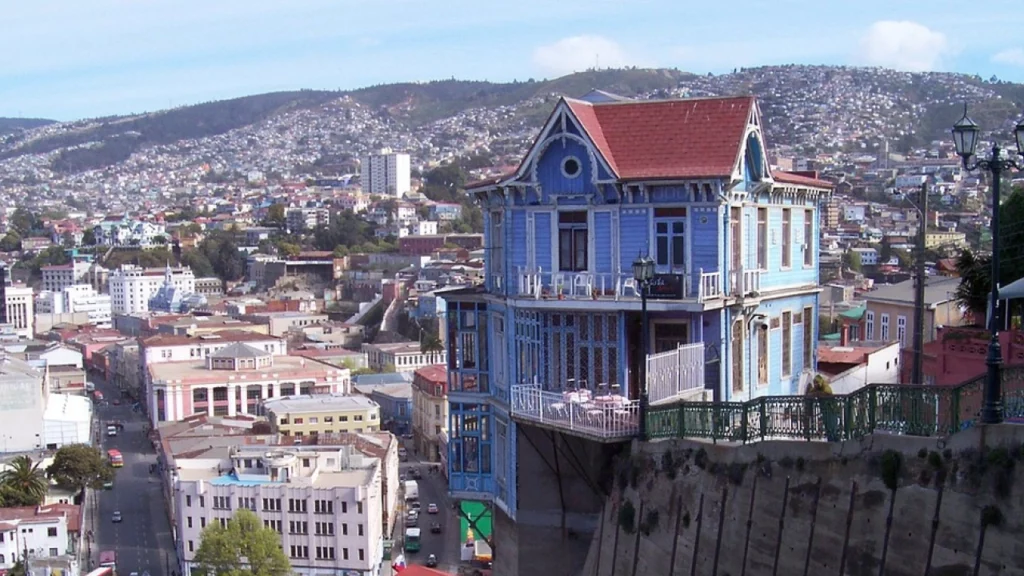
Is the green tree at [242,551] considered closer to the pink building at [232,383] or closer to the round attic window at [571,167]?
the round attic window at [571,167]

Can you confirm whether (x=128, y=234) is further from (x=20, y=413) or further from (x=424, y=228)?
(x=20, y=413)

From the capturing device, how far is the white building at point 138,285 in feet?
456

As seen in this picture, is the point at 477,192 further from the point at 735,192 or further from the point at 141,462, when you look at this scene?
the point at 141,462

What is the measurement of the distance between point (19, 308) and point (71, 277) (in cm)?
2286

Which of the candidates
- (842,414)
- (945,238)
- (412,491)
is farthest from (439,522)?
(945,238)

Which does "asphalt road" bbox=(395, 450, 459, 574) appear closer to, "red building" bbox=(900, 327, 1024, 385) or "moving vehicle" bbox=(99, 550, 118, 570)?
"moving vehicle" bbox=(99, 550, 118, 570)

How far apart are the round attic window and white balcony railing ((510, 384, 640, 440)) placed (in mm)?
2529

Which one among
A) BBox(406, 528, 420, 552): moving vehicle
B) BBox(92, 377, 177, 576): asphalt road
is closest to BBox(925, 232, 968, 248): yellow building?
BBox(406, 528, 420, 552): moving vehicle

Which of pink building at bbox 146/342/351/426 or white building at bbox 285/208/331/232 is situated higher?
white building at bbox 285/208/331/232

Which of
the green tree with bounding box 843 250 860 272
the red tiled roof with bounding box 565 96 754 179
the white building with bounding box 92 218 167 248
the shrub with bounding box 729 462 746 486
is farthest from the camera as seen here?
the white building with bounding box 92 218 167 248

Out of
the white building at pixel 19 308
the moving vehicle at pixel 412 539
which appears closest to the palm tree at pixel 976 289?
the moving vehicle at pixel 412 539

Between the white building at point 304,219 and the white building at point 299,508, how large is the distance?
128 meters

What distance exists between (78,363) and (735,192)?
3365 inches

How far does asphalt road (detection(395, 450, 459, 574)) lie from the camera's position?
46375 mm
